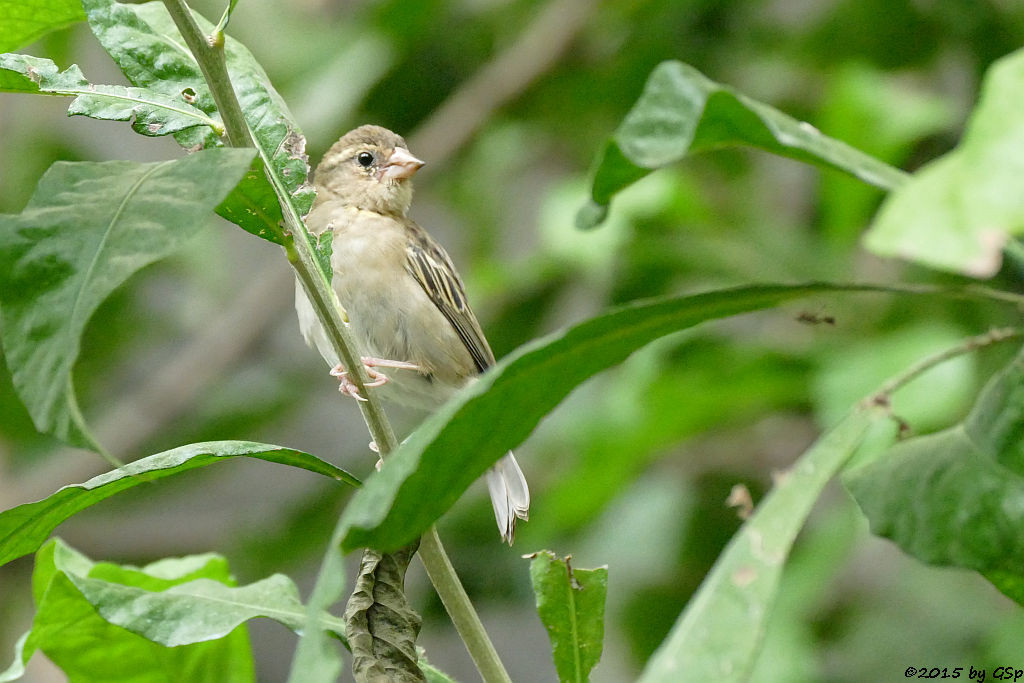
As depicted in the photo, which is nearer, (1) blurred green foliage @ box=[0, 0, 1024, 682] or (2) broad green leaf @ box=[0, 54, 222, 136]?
(2) broad green leaf @ box=[0, 54, 222, 136]


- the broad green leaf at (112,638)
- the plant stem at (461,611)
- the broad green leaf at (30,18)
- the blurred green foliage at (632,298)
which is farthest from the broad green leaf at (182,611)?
the blurred green foliage at (632,298)

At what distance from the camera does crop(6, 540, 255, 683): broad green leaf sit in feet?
3.97

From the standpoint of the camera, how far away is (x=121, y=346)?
4.78m

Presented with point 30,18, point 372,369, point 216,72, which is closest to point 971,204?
point 216,72

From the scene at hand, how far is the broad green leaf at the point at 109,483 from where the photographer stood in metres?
1.01

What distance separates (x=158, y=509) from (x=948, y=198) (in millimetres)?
4990

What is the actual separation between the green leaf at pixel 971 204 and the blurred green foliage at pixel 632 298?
1.67 m

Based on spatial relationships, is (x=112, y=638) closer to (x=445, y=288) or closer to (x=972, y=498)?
(x=972, y=498)

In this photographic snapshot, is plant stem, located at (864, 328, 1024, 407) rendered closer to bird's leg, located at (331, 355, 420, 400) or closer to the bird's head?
bird's leg, located at (331, 355, 420, 400)

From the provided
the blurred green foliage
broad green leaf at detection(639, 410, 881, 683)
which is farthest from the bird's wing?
broad green leaf at detection(639, 410, 881, 683)

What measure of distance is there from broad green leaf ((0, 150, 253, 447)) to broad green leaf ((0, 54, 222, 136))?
4.7 inches

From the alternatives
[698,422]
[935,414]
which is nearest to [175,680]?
[935,414]

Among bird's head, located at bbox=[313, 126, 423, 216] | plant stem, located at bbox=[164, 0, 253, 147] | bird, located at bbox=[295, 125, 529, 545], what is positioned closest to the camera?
plant stem, located at bbox=[164, 0, 253, 147]

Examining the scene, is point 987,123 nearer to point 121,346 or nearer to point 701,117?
point 701,117
